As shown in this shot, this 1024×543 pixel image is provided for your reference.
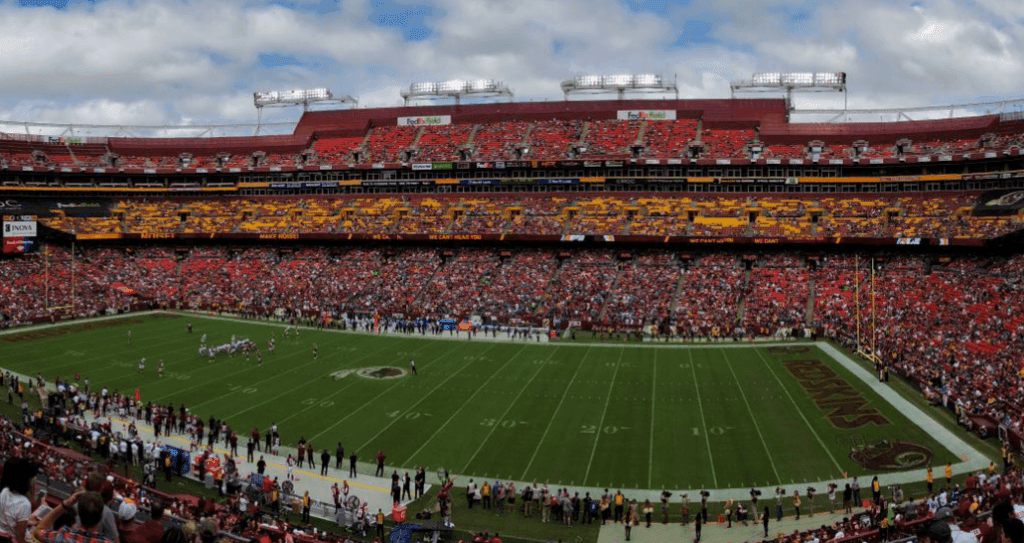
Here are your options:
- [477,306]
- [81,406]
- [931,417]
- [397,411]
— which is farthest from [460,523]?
[477,306]

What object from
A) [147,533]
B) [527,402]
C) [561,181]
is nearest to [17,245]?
[561,181]

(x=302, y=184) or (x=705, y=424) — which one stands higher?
(x=302, y=184)

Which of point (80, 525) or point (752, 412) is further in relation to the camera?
point (752, 412)

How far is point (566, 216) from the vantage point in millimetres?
62344

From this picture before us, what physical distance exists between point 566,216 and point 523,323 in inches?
656

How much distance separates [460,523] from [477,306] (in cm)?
3240

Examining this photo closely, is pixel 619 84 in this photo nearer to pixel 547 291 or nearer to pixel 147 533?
pixel 547 291

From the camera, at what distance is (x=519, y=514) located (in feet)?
64.6

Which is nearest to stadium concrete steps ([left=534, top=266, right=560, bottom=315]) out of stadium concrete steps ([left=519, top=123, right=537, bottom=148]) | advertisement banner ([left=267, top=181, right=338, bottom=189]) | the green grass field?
the green grass field

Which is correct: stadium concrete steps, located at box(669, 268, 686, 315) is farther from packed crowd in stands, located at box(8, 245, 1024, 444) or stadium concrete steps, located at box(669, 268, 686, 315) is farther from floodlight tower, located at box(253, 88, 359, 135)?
floodlight tower, located at box(253, 88, 359, 135)

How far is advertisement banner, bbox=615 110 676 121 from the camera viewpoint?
71.9 m

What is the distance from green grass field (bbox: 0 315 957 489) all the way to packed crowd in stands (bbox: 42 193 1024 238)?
1861cm

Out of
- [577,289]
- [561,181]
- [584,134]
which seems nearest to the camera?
[577,289]

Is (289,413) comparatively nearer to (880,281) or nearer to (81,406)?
(81,406)
